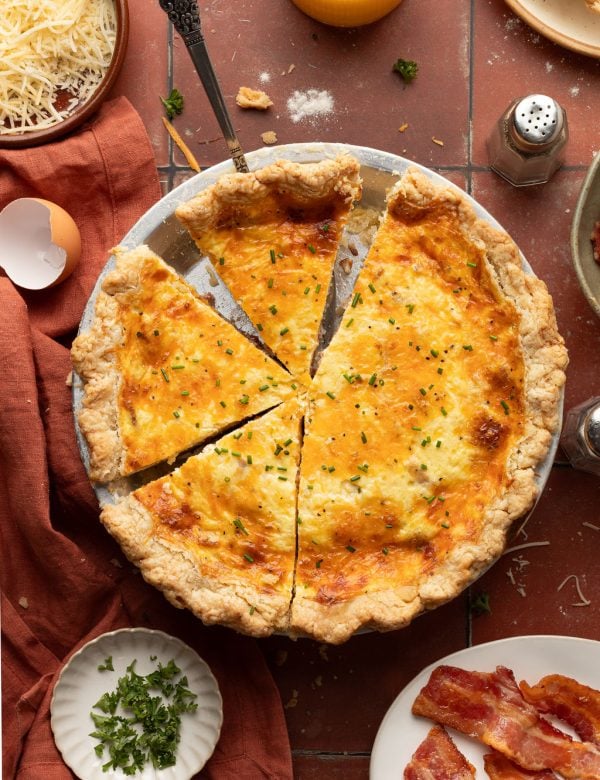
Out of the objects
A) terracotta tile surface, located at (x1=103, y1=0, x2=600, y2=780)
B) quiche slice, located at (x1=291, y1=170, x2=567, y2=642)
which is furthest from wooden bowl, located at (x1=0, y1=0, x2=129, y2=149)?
quiche slice, located at (x1=291, y1=170, x2=567, y2=642)

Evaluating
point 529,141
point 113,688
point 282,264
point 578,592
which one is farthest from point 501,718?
point 529,141

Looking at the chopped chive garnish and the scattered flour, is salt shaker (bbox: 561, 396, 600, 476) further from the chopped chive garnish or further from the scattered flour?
the scattered flour

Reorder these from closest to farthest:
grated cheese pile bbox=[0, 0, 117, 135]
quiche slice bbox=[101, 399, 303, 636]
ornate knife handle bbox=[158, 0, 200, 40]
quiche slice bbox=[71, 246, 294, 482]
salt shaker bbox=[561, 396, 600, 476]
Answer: ornate knife handle bbox=[158, 0, 200, 40] < quiche slice bbox=[101, 399, 303, 636] < quiche slice bbox=[71, 246, 294, 482] < salt shaker bbox=[561, 396, 600, 476] < grated cheese pile bbox=[0, 0, 117, 135]

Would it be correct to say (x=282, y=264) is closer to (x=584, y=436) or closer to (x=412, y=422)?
(x=412, y=422)

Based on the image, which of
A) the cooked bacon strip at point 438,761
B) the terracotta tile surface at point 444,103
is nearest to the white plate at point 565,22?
the terracotta tile surface at point 444,103

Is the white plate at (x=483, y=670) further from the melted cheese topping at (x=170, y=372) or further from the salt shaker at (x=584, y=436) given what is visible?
the melted cheese topping at (x=170, y=372)

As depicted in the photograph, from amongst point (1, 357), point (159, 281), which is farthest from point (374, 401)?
point (1, 357)
